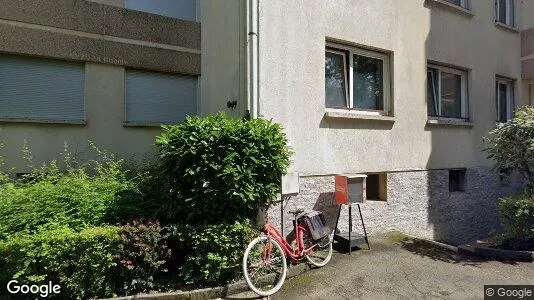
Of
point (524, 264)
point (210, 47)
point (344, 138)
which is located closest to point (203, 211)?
point (344, 138)

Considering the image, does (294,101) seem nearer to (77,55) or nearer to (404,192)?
(404,192)

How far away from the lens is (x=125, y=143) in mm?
8172

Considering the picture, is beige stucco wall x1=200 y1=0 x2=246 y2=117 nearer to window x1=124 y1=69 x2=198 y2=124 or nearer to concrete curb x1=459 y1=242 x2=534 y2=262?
window x1=124 y1=69 x2=198 y2=124

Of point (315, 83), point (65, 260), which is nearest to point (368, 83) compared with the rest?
point (315, 83)

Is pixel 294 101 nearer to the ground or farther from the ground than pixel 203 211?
farther from the ground

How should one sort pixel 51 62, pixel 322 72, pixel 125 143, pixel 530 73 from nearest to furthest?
pixel 322 72, pixel 51 62, pixel 125 143, pixel 530 73

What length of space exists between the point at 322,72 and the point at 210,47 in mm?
2175

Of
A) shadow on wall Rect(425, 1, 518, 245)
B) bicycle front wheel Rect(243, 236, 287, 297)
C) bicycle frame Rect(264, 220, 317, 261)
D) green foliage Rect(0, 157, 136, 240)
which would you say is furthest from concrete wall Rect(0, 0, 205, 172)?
shadow on wall Rect(425, 1, 518, 245)

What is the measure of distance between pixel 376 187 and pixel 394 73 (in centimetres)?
218

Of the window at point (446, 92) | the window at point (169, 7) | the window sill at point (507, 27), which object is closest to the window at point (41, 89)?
the window at point (169, 7)

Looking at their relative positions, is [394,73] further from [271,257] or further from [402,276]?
[271,257]

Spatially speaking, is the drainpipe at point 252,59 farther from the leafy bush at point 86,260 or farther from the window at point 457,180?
the window at point 457,180

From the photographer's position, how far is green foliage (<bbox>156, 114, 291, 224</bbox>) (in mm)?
4363

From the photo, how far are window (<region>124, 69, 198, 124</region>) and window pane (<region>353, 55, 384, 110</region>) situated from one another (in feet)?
14.0
